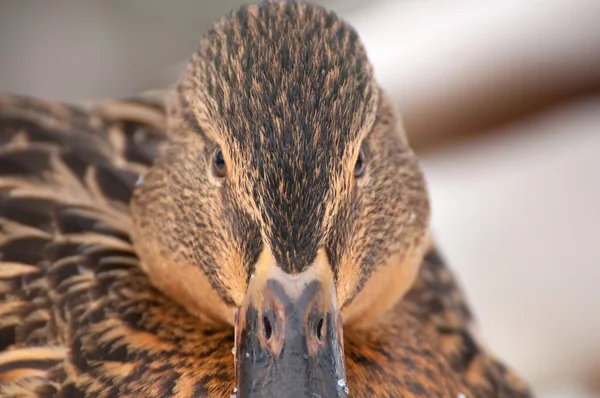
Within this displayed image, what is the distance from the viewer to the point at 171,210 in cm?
180

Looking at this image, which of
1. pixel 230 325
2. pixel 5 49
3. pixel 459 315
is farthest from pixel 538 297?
pixel 5 49

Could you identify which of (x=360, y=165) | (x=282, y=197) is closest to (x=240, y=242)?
(x=282, y=197)

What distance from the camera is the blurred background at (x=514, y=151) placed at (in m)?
3.35

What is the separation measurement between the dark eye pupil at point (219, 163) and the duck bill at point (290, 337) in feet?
0.65

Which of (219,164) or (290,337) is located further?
(219,164)

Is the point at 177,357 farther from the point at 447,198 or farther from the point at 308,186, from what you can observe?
the point at 447,198

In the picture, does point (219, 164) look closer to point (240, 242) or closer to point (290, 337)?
point (240, 242)

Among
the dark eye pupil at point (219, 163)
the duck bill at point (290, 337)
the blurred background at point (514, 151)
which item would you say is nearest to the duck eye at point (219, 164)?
the dark eye pupil at point (219, 163)

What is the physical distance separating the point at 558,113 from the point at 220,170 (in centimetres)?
263

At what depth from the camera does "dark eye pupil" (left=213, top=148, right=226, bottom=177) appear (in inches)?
63.0

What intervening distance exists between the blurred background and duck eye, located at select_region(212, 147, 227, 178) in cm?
196

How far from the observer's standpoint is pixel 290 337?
144 centimetres

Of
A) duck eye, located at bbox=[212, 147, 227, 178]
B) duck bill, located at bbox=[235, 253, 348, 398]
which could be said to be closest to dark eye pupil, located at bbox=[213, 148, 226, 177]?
duck eye, located at bbox=[212, 147, 227, 178]

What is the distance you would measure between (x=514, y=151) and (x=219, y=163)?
246 cm
